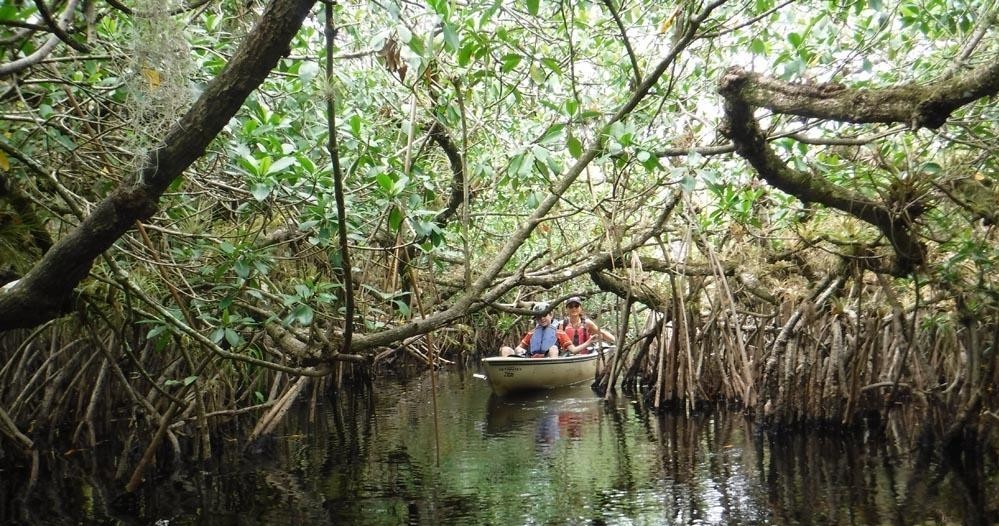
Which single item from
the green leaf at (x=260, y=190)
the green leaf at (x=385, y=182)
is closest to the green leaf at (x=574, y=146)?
the green leaf at (x=385, y=182)

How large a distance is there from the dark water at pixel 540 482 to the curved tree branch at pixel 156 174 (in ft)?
9.24

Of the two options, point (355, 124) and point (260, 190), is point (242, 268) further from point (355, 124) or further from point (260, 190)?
point (355, 124)

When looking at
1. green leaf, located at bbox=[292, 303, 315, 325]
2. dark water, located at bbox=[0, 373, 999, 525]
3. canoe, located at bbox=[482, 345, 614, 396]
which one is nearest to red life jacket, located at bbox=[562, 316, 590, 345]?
canoe, located at bbox=[482, 345, 614, 396]

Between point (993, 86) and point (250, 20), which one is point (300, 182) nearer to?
point (250, 20)

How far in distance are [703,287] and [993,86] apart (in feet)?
19.4

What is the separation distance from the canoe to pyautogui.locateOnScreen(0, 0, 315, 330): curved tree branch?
857cm

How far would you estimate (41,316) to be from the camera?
294 cm

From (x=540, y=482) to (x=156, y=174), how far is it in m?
4.33

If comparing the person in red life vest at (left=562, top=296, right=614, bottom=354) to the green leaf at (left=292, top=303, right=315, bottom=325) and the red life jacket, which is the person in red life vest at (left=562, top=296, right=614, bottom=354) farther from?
the green leaf at (left=292, top=303, right=315, bottom=325)

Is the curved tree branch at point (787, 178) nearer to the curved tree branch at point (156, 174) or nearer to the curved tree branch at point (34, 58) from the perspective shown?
the curved tree branch at point (156, 174)

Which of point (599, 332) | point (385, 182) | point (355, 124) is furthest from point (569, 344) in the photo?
point (385, 182)

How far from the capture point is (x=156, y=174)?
2.65 m

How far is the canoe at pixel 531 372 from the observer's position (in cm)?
1128

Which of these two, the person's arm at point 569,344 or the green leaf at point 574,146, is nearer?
the green leaf at point 574,146
